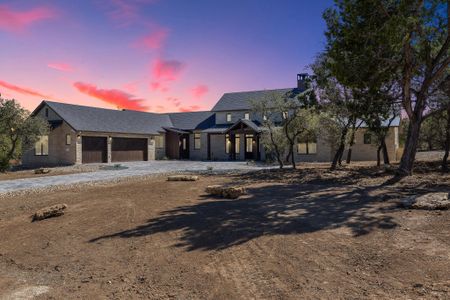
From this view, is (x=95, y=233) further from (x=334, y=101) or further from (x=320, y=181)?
(x=334, y=101)

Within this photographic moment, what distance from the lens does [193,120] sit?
42.2 meters

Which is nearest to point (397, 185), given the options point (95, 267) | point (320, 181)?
point (320, 181)

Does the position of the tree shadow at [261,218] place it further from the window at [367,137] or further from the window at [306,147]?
the window at [306,147]

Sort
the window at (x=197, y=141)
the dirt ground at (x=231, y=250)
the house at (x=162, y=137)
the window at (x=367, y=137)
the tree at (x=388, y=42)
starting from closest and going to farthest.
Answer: the dirt ground at (x=231, y=250) → the tree at (x=388, y=42) → the window at (x=367, y=137) → the house at (x=162, y=137) → the window at (x=197, y=141)

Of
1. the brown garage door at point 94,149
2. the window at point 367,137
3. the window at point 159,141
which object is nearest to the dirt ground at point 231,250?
the window at point 367,137

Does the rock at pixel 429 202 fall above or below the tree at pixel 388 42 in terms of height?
below

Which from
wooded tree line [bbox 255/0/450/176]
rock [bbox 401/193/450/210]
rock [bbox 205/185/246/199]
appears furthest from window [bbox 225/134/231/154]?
rock [bbox 401/193/450/210]

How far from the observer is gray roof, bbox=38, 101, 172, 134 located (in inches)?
1204

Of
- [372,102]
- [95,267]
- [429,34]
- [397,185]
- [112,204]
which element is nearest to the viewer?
[95,267]

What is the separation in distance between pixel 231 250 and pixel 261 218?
2.24 meters

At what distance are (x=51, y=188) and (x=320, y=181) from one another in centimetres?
1281

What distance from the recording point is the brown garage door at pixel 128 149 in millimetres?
33188

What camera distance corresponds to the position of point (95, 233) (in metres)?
7.75

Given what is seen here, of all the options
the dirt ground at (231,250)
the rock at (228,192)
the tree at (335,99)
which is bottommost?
the dirt ground at (231,250)
